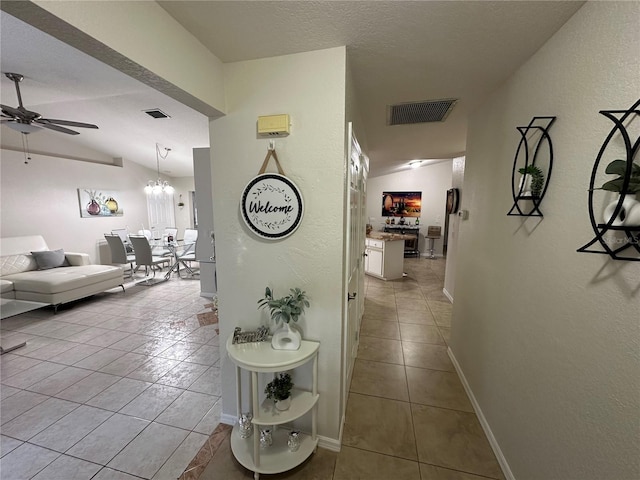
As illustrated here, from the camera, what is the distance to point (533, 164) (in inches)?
53.1

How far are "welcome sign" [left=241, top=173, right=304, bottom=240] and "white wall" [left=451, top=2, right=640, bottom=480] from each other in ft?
4.19

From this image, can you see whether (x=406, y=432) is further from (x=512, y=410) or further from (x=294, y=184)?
(x=294, y=184)

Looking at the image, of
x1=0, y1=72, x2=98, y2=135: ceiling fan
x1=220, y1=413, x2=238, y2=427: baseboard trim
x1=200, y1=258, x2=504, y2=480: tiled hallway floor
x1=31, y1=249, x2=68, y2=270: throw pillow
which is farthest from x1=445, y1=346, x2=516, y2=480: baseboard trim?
x1=31, y1=249, x2=68, y2=270: throw pillow

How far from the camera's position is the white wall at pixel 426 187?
7.75m

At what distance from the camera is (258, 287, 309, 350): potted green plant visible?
1399mm

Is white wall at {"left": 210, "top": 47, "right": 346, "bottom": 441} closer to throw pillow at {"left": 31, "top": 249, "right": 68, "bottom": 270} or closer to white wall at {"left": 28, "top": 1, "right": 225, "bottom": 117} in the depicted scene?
white wall at {"left": 28, "top": 1, "right": 225, "bottom": 117}

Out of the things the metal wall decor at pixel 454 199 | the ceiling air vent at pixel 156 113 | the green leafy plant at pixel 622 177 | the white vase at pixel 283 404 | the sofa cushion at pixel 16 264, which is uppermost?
the ceiling air vent at pixel 156 113

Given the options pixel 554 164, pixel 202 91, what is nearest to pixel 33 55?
pixel 202 91

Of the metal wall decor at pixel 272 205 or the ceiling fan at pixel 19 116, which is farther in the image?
the ceiling fan at pixel 19 116

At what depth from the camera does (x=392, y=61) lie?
1.49 m

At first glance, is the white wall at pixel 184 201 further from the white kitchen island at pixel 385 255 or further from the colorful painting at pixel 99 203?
the white kitchen island at pixel 385 255

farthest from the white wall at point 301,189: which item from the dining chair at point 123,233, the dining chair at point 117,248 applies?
the dining chair at point 123,233

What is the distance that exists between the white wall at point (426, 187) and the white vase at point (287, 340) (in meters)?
7.38

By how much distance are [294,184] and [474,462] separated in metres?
2.00
